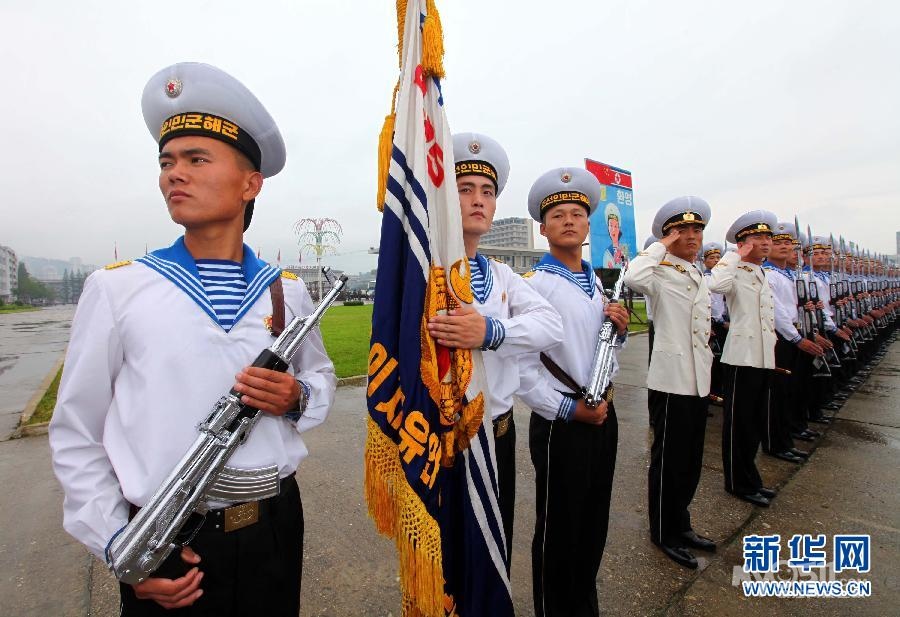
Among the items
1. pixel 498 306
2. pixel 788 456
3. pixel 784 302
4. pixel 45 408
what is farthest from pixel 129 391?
pixel 45 408

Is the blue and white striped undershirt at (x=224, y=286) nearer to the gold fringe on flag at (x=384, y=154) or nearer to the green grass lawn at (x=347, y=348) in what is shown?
the gold fringe on flag at (x=384, y=154)

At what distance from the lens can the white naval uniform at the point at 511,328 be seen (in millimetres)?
1795

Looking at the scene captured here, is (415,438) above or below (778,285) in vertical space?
below

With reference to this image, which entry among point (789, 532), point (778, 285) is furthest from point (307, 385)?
point (778, 285)

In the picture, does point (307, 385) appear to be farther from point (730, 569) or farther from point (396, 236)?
point (730, 569)

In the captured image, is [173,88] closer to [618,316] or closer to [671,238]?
[618,316]

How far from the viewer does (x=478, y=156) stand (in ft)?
6.64

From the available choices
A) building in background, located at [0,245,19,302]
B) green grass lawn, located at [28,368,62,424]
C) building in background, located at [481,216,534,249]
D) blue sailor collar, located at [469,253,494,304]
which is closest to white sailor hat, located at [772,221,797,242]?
blue sailor collar, located at [469,253,494,304]

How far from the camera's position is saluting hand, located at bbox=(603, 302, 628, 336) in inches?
98.3

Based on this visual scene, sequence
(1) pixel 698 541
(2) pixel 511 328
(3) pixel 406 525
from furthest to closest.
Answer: (1) pixel 698 541 < (2) pixel 511 328 < (3) pixel 406 525

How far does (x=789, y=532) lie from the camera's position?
324 centimetres

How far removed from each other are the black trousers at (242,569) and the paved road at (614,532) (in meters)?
1.24

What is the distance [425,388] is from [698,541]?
108 inches

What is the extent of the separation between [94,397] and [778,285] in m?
6.32
